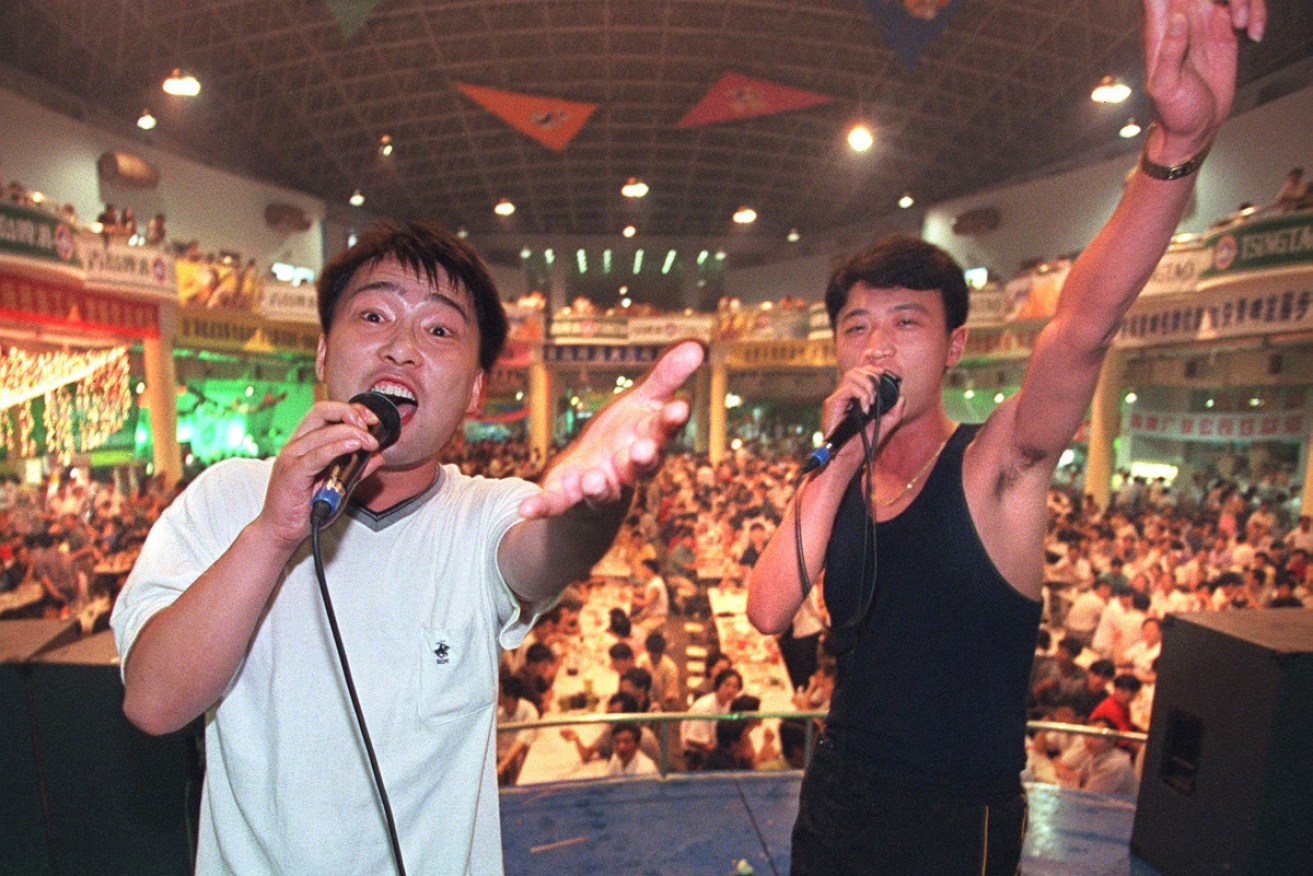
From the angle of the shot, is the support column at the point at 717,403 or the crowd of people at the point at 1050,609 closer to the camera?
the crowd of people at the point at 1050,609

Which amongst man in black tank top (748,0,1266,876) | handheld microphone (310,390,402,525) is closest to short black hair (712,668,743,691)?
man in black tank top (748,0,1266,876)

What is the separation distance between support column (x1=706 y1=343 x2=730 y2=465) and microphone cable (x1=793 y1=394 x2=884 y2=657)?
16.4 metres

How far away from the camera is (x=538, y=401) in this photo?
1836cm

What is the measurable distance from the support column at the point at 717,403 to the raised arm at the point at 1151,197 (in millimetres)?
16708

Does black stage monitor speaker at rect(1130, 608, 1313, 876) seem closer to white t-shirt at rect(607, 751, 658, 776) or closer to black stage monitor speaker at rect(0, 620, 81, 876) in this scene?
white t-shirt at rect(607, 751, 658, 776)

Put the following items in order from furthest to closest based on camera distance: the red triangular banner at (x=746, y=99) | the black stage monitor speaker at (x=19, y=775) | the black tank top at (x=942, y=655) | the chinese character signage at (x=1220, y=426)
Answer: the chinese character signage at (x=1220, y=426) < the red triangular banner at (x=746, y=99) < the black stage monitor speaker at (x=19, y=775) < the black tank top at (x=942, y=655)

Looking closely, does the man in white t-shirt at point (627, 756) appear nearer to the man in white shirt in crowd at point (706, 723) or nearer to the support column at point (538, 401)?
the man in white shirt in crowd at point (706, 723)

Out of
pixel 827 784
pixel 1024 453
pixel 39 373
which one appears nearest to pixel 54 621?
pixel 827 784

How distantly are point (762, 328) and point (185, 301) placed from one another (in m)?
12.4

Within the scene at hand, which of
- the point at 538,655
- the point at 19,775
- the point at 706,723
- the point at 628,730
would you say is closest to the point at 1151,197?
the point at 19,775

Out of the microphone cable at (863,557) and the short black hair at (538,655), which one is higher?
the microphone cable at (863,557)

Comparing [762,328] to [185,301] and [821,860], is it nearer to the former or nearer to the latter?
[185,301]

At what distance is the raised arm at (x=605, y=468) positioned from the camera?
86 centimetres

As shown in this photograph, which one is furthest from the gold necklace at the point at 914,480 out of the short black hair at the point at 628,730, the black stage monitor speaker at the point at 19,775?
the short black hair at the point at 628,730
